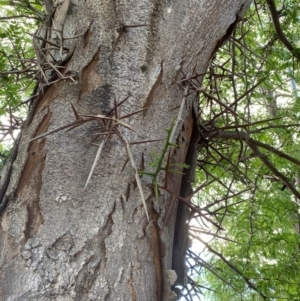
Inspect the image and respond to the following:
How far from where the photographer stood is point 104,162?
87 centimetres

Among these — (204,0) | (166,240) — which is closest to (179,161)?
(166,240)

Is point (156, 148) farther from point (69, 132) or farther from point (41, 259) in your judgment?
point (41, 259)

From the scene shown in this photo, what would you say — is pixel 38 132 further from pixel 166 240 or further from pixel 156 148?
pixel 166 240

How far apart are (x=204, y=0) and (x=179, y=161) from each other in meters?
0.44

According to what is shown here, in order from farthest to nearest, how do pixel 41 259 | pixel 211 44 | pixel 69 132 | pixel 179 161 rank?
pixel 211 44 < pixel 179 161 < pixel 69 132 < pixel 41 259

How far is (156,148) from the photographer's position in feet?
3.08

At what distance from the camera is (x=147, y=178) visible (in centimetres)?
90

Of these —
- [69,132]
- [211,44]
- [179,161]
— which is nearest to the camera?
[69,132]

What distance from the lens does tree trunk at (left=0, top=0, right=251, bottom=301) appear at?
30.2 inches

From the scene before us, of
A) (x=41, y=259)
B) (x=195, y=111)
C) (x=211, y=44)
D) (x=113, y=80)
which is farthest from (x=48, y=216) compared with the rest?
(x=211, y=44)

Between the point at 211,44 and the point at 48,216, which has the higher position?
the point at 211,44

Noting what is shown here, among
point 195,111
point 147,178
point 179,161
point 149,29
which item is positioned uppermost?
point 149,29

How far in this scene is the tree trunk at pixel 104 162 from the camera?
767 millimetres

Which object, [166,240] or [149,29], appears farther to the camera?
[149,29]
